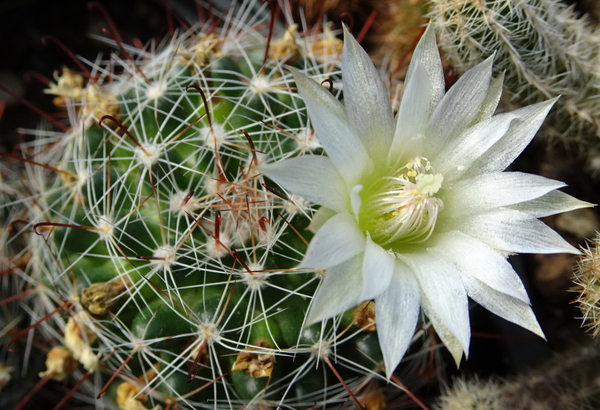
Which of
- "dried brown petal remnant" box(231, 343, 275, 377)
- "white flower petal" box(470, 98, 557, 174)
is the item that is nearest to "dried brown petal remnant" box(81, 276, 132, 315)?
"dried brown petal remnant" box(231, 343, 275, 377)

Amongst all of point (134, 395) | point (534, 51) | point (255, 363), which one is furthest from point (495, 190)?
point (134, 395)

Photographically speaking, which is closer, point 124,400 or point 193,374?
point 193,374

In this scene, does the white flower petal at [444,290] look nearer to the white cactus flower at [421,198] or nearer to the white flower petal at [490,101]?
the white cactus flower at [421,198]

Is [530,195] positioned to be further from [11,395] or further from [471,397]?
[11,395]

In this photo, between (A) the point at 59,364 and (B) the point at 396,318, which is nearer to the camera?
(B) the point at 396,318

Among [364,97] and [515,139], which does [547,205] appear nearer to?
[515,139]

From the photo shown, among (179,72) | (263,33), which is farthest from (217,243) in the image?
(263,33)

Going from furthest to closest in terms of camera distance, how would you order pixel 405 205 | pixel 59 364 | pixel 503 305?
pixel 59 364 < pixel 405 205 < pixel 503 305

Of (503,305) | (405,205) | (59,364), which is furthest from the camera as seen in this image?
(59,364)
